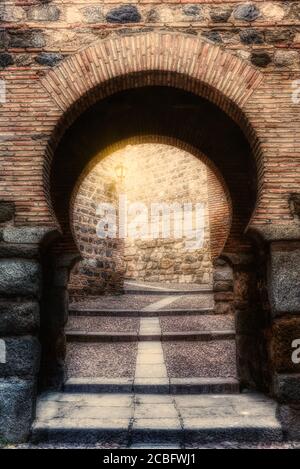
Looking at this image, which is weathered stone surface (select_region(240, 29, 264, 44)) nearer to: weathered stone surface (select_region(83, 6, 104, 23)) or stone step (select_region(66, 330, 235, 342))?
weathered stone surface (select_region(83, 6, 104, 23))

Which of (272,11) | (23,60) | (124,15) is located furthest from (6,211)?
(272,11)

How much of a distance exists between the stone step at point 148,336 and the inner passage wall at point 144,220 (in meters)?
2.08

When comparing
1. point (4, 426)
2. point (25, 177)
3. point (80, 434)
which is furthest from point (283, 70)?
point (4, 426)

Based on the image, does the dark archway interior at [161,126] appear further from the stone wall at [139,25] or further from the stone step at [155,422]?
the stone step at [155,422]

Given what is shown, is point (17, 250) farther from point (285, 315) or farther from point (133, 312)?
point (133, 312)

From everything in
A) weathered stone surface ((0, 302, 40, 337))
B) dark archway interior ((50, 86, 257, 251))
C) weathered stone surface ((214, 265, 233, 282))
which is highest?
dark archway interior ((50, 86, 257, 251))

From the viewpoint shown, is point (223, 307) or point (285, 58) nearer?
point (285, 58)

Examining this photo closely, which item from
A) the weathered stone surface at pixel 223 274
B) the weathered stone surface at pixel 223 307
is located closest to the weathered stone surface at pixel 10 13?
the weathered stone surface at pixel 223 274

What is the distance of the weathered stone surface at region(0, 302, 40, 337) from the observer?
3.31 m

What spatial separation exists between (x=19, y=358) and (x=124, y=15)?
3.21 metres

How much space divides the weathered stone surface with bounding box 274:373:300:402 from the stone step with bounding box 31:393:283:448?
0.25m

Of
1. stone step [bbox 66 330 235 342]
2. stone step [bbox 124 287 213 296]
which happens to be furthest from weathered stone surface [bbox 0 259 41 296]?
stone step [bbox 124 287 213 296]

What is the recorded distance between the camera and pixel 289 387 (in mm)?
3303

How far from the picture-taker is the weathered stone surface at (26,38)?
3664 mm
